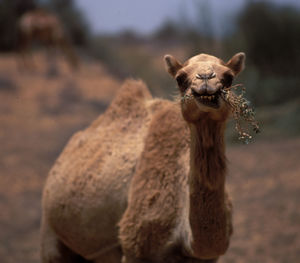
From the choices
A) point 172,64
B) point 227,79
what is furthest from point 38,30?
point 227,79

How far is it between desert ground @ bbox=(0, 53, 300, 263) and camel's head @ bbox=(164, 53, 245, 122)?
389 centimetres

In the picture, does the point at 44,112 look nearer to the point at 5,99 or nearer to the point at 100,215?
the point at 5,99

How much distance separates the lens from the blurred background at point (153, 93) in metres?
7.16

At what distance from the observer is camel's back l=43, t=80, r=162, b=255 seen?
380cm

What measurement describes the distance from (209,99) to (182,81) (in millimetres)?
282

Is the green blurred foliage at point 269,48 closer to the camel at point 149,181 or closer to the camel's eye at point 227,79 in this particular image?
the camel at point 149,181

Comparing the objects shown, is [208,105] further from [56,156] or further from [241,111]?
[56,156]

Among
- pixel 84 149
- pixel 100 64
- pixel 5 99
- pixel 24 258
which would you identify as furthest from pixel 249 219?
pixel 100 64

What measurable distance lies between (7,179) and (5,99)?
4433 millimetres

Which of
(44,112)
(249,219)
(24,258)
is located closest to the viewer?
(24,258)

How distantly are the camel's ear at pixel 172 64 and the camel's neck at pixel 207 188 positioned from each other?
36 cm

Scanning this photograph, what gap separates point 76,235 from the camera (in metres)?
4.00

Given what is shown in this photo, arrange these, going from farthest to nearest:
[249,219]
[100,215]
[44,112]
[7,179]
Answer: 1. [44,112]
2. [7,179]
3. [249,219]
4. [100,215]

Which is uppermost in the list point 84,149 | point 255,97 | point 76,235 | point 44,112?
point 84,149
